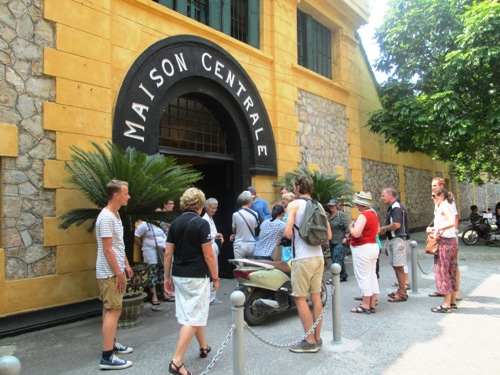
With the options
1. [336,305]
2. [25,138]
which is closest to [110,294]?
[336,305]

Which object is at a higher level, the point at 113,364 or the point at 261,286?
the point at 261,286

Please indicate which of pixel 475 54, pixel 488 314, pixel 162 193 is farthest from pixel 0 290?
pixel 475 54

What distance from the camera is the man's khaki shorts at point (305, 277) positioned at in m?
4.48

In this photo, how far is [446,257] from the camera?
242 inches

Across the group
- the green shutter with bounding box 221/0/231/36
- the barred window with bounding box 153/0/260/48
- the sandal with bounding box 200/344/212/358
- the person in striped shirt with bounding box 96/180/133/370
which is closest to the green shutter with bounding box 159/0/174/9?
the barred window with bounding box 153/0/260/48

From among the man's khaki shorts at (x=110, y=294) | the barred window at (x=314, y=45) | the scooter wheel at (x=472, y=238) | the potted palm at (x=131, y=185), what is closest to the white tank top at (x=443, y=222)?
the potted palm at (x=131, y=185)

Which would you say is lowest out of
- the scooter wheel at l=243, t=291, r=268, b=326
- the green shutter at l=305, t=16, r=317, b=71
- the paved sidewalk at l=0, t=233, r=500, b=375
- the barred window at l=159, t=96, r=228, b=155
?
the paved sidewalk at l=0, t=233, r=500, b=375

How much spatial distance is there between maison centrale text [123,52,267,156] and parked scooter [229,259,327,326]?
3.02 m

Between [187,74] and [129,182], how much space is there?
3278mm

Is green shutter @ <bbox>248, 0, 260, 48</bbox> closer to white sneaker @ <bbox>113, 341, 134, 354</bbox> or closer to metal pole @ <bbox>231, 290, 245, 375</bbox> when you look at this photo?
white sneaker @ <bbox>113, 341, 134, 354</bbox>

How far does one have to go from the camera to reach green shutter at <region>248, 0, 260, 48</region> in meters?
10.0

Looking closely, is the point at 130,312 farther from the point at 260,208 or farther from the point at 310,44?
the point at 310,44

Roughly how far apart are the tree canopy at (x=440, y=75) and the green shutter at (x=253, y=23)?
555 centimetres

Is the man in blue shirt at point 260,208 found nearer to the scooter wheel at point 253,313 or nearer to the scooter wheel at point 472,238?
the scooter wheel at point 253,313
